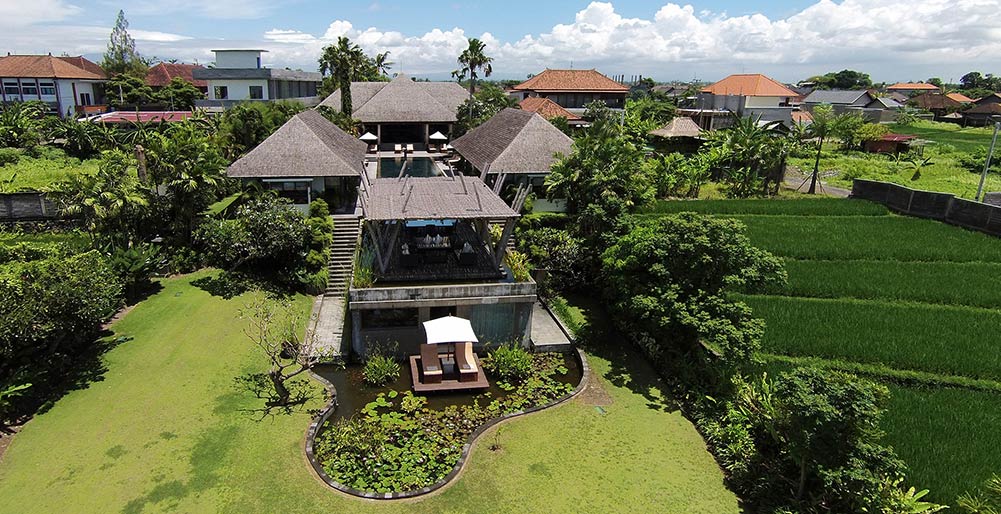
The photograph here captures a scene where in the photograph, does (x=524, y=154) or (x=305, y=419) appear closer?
(x=305, y=419)

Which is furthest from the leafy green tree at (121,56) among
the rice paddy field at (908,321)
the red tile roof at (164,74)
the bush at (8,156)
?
the rice paddy field at (908,321)

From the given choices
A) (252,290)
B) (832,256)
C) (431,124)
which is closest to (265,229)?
(252,290)

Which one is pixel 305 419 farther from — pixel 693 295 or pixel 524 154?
pixel 524 154

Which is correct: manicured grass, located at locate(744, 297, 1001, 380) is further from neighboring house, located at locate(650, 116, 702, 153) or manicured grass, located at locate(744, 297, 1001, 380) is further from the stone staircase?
neighboring house, located at locate(650, 116, 702, 153)

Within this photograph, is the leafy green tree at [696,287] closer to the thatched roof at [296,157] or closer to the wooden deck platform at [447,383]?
the wooden deck platform at [447,383]

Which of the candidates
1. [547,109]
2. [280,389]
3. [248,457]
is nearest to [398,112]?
[547,109]

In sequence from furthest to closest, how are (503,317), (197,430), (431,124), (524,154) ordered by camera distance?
(431,124), (524,154), (503,317), (197,430)
